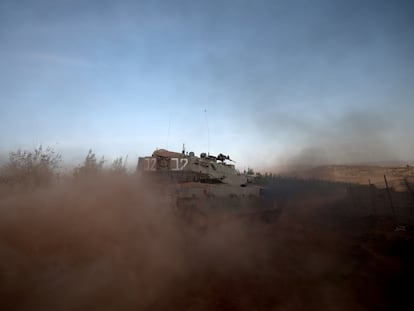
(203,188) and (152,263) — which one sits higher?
(203,188)

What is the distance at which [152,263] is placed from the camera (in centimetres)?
590

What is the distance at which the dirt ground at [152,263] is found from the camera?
4449mm

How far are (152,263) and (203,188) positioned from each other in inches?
228

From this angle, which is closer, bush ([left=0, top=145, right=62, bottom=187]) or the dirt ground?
the dirt ground

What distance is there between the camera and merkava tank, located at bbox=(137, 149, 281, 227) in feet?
34.7

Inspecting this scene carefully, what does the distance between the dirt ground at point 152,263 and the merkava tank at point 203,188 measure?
1.33 m

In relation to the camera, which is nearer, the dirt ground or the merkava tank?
the dirt ground

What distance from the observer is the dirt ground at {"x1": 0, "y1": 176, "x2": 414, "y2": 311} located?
445 centimetres

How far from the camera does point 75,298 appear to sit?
13.5ft

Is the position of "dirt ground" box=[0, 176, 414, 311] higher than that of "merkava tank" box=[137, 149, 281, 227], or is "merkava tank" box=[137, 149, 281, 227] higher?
"merkava tank" box=[137, 149, 281, 227]

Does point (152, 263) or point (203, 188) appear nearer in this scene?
point (152, 263)

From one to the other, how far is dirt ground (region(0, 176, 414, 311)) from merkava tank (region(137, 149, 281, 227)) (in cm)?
133

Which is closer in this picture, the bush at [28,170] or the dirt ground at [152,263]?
the dirt ground at [152,263]

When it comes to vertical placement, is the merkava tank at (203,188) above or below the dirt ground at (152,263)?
above
